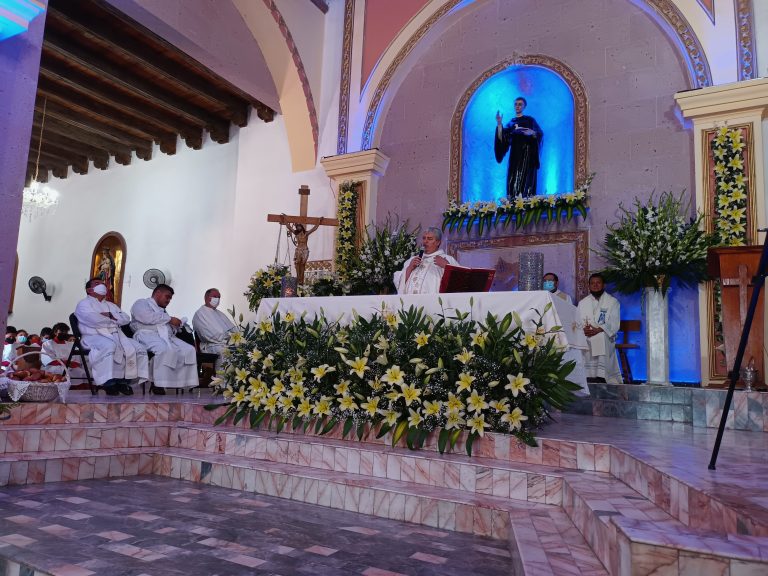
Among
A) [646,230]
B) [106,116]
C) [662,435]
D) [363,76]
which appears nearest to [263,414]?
[662,435]

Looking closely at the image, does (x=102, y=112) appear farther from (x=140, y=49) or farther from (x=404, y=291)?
(x=404, y=291)

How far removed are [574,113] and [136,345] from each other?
5651 mm

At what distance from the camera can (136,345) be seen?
240 inches

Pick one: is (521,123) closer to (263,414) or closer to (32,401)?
(263,414)

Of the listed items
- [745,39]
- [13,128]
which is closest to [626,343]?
[745,39]

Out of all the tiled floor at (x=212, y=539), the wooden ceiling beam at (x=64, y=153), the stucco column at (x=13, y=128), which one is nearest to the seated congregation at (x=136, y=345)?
the stucco column at (x=13, y=128)

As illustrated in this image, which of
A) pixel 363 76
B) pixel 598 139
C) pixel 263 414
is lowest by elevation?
pixel 263 414

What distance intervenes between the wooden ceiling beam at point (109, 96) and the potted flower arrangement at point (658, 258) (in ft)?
26.2

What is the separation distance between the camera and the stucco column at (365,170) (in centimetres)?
852

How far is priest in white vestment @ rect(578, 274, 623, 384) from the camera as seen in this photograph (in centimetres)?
655

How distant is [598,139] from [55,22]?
7170 millimetres

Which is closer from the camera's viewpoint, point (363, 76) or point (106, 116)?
point (363, 76)

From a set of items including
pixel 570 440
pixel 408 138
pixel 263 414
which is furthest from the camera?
pixel 408 138

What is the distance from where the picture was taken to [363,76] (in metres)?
8.99
